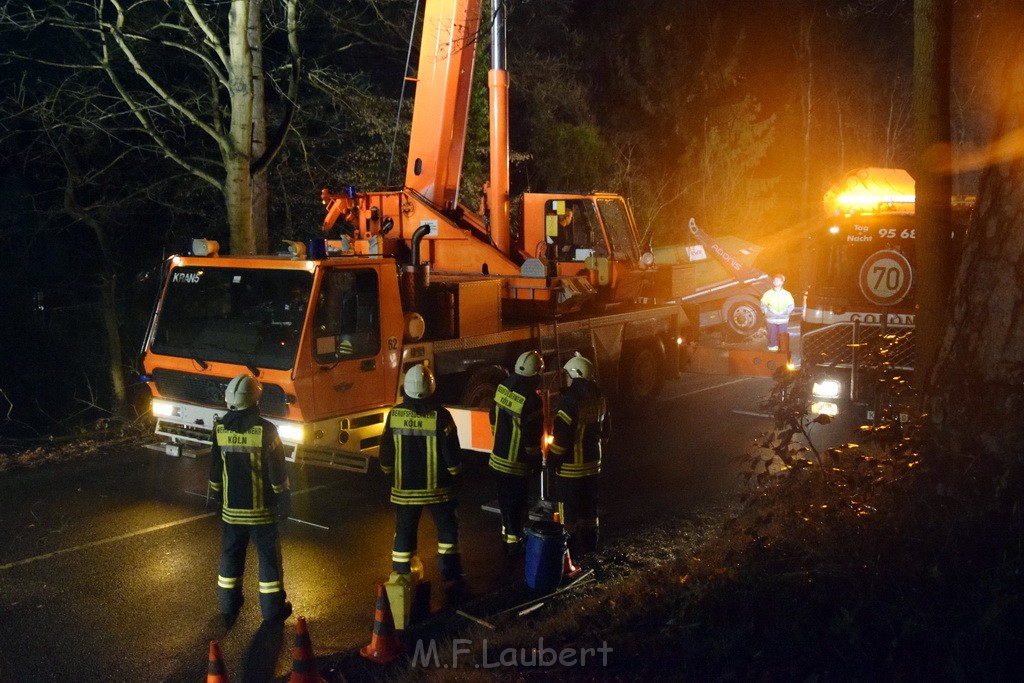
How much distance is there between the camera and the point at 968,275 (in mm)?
5344

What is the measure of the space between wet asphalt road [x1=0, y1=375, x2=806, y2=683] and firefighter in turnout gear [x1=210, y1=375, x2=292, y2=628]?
8.5 inches

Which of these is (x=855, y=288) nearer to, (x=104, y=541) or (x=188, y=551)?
(x=188, y=551)

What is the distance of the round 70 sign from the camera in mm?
10945

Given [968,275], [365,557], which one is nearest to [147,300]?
[365,557]

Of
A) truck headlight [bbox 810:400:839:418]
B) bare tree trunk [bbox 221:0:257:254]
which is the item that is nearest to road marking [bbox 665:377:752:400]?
truck headlight [bbox 810:400:839:418]

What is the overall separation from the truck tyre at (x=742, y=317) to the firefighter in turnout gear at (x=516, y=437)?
13227mm

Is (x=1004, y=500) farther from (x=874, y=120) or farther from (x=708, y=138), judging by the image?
(x=874, y=120)

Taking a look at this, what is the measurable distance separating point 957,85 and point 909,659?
20663 millimetres

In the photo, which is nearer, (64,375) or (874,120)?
(64,375)

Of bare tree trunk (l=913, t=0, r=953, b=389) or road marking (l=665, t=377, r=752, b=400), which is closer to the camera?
bare tree trunk (l=913, t=0, r=953, b=389)

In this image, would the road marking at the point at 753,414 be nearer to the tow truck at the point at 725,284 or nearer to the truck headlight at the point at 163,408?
the tow truck at the point at 725,284

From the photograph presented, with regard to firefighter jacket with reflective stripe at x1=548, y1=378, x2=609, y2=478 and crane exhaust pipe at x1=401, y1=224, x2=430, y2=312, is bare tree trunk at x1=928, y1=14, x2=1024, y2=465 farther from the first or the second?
crane exhaust pipe at x1=401, y1=224, x2=430, y2=312

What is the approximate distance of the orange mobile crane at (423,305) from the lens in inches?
313
